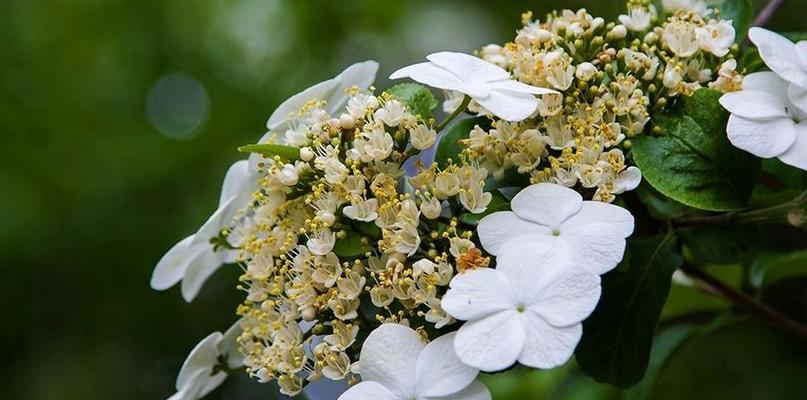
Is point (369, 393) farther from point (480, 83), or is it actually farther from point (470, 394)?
point (480, 83)

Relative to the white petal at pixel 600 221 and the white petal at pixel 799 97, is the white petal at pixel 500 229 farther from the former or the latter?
the white petal at pixel 799 97

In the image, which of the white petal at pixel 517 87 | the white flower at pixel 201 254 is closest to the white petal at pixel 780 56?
the white petal at pixel 517 87

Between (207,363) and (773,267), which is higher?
(207,363)

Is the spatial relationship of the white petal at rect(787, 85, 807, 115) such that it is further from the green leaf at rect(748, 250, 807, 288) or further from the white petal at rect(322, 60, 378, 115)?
the green leaf at rect(748, 250, 807, 288)

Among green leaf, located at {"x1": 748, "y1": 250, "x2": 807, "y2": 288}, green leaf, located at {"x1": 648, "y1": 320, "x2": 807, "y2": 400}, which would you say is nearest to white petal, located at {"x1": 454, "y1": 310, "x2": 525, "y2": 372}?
green leaf, located at {"x1": 748, "y1": 250, "x2": 807, "y2": 288}

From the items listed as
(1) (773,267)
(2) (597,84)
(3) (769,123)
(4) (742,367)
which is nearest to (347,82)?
(2) (597,84)

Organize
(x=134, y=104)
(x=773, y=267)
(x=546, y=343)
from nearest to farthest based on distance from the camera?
(x=546, y=343) → (x=773, y=267) → (x=134, y=104)
